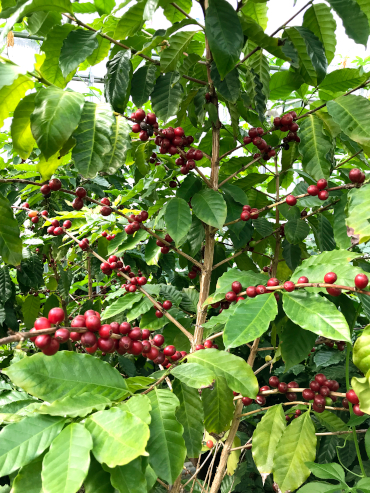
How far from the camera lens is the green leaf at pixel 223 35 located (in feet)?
2.22

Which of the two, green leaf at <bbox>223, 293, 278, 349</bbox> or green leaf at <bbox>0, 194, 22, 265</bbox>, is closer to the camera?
green leaf at <bbox>223, 293, 278, 349</bbox>

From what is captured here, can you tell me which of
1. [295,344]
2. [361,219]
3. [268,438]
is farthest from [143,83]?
[268,438]

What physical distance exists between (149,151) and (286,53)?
44 cm

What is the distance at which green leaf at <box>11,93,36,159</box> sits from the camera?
0.62 meters

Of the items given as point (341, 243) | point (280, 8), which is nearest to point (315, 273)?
point (341, 243)

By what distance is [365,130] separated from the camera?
0.68 meters

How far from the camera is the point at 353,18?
0.77m

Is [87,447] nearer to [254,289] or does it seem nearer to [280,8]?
[254,289]

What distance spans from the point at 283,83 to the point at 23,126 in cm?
74

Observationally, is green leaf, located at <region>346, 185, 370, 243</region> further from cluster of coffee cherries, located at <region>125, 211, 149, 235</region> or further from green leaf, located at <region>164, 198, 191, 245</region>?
cluster of coffee cherries, located at <region>125, 211, 149, 235</region>

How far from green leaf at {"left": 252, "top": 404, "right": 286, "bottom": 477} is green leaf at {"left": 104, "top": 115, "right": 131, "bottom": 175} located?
27.1 inches

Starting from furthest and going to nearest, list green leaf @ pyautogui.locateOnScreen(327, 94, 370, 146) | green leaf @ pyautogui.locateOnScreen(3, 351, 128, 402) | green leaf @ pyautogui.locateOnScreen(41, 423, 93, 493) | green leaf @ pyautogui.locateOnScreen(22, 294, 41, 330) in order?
green leaf @ pyautogui.locateOnScreen(22, 294, 41, 330), green leaf @ pyautogui.locateOnScreen(327, 94, 370, 146), green leaf @ pyautogui.locateOnScreen(3, 351, 128, 402), green leaf @ pyautogui.locateOnScreen(41, 423, 93, 493)

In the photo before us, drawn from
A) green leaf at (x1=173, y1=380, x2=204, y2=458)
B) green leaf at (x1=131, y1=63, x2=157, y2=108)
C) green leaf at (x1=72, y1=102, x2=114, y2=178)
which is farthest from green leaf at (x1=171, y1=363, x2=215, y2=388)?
green leaf at (x1=131, y1=63, x2=157, y2=108)

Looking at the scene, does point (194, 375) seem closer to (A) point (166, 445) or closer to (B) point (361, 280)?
(A) point (166, 445)
